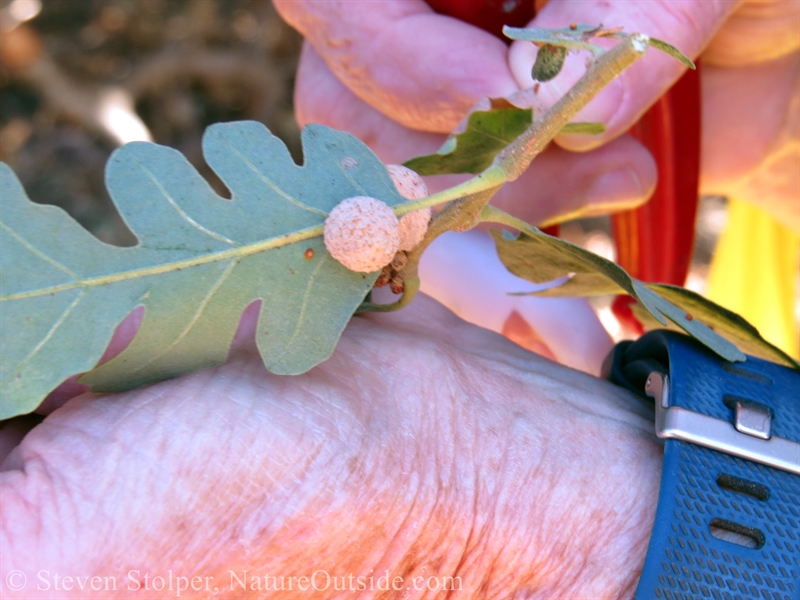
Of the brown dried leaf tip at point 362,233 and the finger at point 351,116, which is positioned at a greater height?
the brown dried leaf tip at point 362,233

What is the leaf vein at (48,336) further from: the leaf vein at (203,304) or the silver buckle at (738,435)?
the silver buckle at (738,435)

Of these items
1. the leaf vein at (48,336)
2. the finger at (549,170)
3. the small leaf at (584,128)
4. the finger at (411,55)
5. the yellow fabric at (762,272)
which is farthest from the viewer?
the yellow fabric at (762,272)

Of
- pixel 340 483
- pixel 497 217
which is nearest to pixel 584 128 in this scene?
pixel 497 217

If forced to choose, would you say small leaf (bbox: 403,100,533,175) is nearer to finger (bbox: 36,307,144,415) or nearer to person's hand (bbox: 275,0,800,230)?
person's hand (bbox: 275,0,800,230)

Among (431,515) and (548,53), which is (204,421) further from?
(548,53)

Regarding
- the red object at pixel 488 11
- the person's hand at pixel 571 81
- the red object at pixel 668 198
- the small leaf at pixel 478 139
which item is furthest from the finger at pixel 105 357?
the red object at pixel 668 198

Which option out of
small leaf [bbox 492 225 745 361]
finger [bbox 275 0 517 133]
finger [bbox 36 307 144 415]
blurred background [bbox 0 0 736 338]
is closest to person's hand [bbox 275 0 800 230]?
finger [bbox 275 0 517 133]
